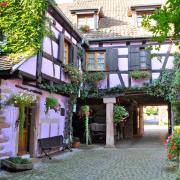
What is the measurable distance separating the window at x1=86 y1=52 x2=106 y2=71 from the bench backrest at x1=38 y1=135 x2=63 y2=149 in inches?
153

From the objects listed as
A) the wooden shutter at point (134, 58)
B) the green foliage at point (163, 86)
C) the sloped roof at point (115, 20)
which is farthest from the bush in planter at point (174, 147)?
the sloped roof at point (115, 20)

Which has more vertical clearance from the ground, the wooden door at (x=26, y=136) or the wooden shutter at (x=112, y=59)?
the wooden shutter at (x=112, y=59)

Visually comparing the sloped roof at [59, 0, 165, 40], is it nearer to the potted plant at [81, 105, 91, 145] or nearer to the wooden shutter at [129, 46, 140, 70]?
the wooden shutter at [129, 46, 140, 70]

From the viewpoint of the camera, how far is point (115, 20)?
15.5 m

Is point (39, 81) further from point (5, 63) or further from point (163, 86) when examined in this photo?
point (163, 86)

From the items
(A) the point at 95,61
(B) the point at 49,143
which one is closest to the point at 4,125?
(B) the point at 49,143

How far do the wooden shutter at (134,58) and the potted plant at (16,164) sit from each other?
7220 millimetres

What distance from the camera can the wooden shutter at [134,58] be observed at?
42.7 feet

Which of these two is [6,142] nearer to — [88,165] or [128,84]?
[88,165]

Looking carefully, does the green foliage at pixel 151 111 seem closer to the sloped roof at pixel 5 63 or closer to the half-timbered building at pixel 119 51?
the half-timbered building at pixel 119 51

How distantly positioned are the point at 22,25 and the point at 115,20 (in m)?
8.28

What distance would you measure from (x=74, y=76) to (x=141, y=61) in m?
3.63

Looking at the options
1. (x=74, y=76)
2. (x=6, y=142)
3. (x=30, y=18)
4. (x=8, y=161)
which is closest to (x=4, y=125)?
(x=6, y=142)

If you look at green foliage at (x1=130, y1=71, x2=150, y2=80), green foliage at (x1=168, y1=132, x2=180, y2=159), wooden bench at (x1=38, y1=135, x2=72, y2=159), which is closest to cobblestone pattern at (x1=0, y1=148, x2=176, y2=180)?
green foliage at (x1=168, y1=132, x2=180, y2=159)
